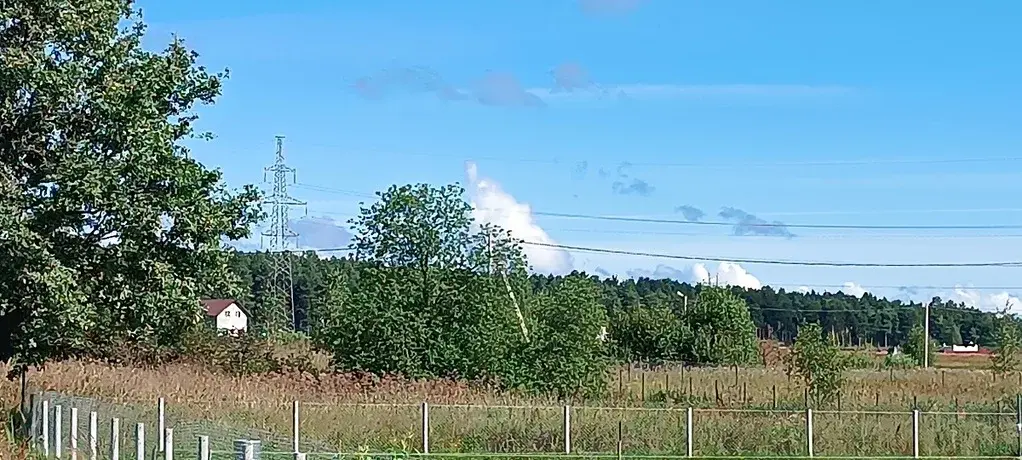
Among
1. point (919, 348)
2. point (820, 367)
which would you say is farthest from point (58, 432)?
point (919, 348)

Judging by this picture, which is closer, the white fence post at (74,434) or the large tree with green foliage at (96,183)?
the white fence post at (74,434)

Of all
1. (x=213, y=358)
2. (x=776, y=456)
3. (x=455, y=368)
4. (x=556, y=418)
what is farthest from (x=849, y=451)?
(x=213, y=358)

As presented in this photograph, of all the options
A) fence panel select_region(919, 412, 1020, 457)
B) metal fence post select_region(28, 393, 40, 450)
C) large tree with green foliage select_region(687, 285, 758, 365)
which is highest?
large tree with green foliage select_region(687, 285, 758, 365)

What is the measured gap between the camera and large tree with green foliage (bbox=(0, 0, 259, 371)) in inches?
754

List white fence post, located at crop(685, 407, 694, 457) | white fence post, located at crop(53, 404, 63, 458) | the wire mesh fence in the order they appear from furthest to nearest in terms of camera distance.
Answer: the wire mesh fence < white fence post, located at crop(685, 407, 694, 457) < white fence post, located at crop(53, 404, 63, 458)

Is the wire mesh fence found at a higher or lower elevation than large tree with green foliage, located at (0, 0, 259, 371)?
lower

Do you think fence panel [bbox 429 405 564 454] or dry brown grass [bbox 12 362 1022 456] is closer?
dry brown grass [bbox 12 362 1022 456]

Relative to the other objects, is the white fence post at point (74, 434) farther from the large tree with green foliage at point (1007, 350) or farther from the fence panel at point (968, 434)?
the large tree with green foliage at point (1007, 350)

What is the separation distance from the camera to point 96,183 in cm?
1881

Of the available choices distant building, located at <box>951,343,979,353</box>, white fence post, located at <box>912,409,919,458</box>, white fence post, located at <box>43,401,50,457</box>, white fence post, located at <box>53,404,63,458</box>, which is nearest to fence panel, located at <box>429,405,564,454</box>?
white fence post, located at <box>912,409,919,458</box>

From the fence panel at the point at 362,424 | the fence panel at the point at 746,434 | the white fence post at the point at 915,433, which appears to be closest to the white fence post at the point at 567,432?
the fence panel at the point at 746,434

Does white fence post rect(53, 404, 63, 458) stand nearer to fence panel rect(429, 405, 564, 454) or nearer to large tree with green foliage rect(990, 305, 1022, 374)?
fence panel rect(429, 405, 564, 454)

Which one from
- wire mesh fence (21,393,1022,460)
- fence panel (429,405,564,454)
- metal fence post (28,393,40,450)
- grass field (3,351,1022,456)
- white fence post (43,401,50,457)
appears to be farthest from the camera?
fence panel (429,405,564,454)

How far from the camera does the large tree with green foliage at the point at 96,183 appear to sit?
19.1 meters
